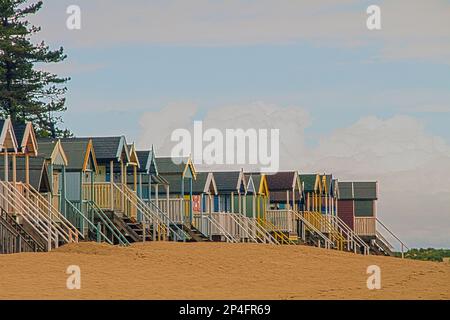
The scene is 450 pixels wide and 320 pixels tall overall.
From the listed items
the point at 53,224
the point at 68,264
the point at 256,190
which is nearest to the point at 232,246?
Answer: the point at 53,224

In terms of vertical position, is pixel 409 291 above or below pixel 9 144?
below

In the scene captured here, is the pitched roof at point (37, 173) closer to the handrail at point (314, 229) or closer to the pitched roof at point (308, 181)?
the handrail at point (314, 229)

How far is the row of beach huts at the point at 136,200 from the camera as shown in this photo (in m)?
32.8

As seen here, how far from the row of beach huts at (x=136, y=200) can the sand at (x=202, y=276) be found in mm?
3269

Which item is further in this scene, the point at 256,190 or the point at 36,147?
the point at 256,190

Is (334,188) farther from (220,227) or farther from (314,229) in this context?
(220,227)

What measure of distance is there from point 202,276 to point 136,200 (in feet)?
55.3

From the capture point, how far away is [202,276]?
990 inches
